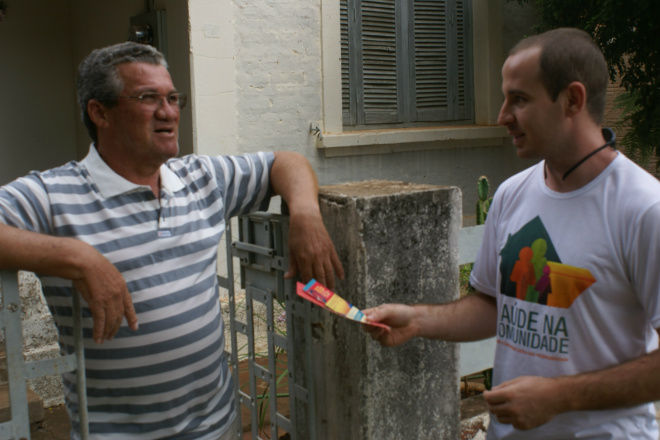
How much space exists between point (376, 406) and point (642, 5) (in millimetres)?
4737

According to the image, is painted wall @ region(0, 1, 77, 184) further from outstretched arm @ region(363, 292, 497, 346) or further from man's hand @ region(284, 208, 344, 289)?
outstretched arm @ region(363, 292, 497, 346)

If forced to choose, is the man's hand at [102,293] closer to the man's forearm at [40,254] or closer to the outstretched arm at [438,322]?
the man's forearm at [40,254]

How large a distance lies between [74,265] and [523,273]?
1191 mm

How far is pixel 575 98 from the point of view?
1.73 metres

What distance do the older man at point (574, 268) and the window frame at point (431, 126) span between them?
420 centimetres

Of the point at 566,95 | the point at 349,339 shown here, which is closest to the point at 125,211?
the point at 349,339

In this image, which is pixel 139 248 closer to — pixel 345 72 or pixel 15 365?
pixel 15 365

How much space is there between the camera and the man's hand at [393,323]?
209 cm

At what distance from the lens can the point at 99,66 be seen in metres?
2.30

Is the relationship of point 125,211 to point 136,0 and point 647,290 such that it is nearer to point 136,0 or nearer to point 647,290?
point 647,290

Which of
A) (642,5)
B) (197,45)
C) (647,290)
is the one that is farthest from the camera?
(642,5)

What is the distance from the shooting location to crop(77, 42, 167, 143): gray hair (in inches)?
90.0

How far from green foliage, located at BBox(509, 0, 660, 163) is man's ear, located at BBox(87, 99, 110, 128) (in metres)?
4.95

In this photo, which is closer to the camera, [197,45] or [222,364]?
[222,364]
